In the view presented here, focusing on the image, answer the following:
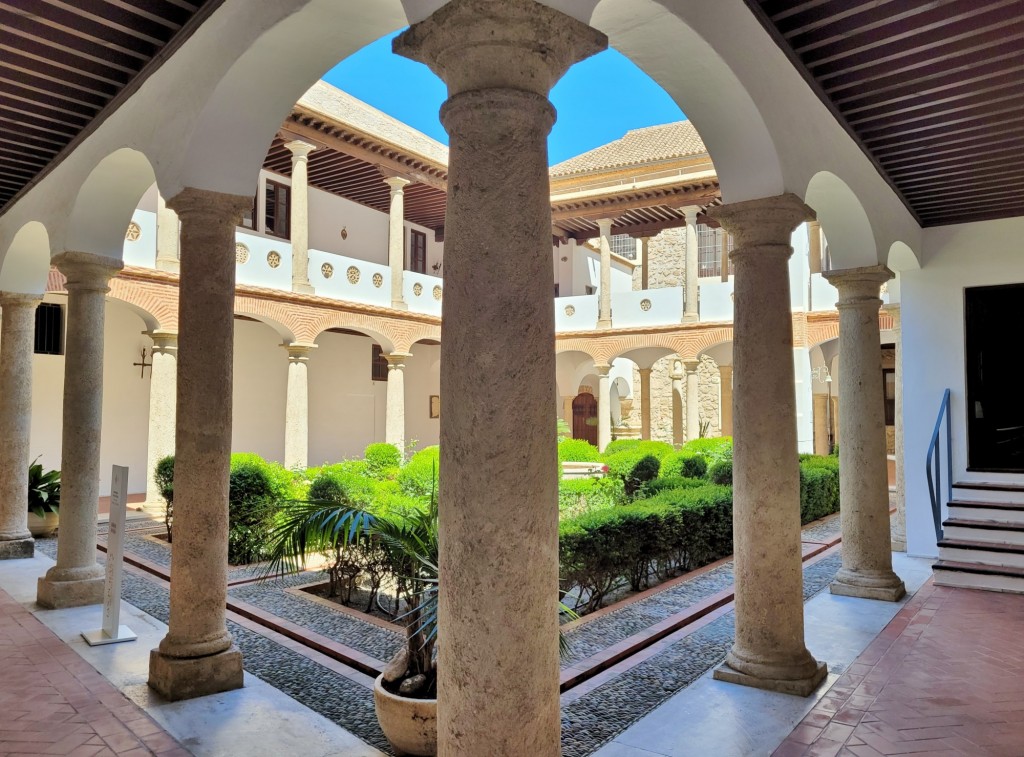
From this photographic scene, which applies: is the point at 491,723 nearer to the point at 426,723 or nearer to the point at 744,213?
the point at 426,723

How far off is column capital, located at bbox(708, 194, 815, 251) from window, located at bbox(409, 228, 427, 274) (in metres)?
16.1

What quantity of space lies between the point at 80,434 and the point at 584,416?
2039 cm

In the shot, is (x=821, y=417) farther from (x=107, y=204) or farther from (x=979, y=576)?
(x=107, y=204)

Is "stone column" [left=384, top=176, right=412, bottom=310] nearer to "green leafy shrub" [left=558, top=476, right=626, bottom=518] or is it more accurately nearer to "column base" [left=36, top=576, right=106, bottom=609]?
"green leafy shrub" [left=558, top=476, right=626, bottom=518]

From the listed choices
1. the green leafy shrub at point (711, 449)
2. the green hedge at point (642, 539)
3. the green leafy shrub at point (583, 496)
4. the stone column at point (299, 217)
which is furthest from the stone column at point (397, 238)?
the green hedge at point (642, 539)

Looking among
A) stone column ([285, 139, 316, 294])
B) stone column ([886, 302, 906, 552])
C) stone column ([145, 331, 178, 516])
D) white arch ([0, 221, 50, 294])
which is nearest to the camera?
white arch ([0, 221, 50, 294])

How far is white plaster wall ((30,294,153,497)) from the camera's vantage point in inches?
487

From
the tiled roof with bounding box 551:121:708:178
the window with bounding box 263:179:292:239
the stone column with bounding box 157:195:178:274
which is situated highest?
the tiled roof with bounding box 551:121:708:178

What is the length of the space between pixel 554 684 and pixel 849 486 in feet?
14.9

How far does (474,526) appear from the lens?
2197mm

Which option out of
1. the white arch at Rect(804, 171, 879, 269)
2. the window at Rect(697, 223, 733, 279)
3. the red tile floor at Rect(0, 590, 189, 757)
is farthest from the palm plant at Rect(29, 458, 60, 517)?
the window at Rect(697, 223, 733, 279)

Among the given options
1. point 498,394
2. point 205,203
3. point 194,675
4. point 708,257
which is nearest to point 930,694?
point 498,394

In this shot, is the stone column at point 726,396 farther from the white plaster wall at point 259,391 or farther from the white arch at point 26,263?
the white arch at point 26,263

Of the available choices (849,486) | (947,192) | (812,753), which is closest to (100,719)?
(812,753)
